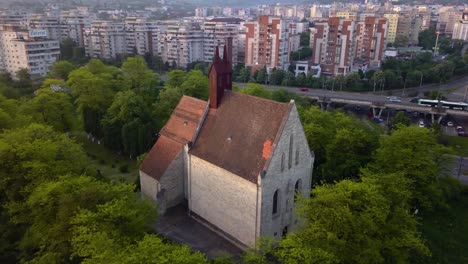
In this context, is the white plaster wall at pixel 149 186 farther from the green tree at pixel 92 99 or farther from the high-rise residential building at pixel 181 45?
the high-rise residential building at pixel 181 45

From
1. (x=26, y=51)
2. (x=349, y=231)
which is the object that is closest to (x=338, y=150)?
(x=349, y=231)

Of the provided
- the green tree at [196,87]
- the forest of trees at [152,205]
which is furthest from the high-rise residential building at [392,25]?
the forest of trees at [152,205]

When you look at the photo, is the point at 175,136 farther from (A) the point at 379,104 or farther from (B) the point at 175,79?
(A) the point at 379,104

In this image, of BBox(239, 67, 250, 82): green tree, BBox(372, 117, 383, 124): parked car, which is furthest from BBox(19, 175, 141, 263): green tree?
BBox(239, 67, 250, 82): green tree

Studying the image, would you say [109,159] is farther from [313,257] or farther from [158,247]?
[313,257]

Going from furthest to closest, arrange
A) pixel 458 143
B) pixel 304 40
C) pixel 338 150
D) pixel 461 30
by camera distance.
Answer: pixel 461 30 → pixel 304 40 → pixel 458 143 → pixel 338 150

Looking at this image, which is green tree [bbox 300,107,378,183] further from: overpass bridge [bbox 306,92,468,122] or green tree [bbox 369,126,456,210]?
overpass bridge [bbox 306,92,468,122]
